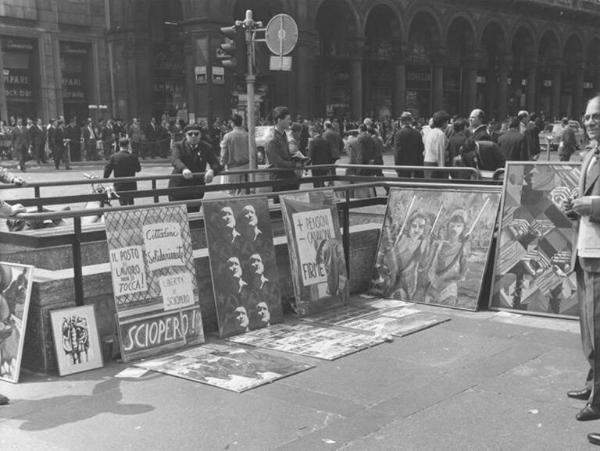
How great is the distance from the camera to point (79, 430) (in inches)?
185

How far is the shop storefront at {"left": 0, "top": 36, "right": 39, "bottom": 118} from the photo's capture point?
35.6 meters

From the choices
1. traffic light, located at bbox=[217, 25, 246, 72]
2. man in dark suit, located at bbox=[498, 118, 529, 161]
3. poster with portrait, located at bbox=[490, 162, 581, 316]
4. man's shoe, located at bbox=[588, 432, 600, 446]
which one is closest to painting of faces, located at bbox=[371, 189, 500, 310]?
poster with portrait, located at bbox=[490, 162, 581, 316]

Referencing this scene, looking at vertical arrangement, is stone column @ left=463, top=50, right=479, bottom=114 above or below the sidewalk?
above

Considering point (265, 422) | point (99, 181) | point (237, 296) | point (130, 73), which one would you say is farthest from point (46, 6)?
point (265, 422)

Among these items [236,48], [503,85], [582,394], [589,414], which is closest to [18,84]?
[236,48]

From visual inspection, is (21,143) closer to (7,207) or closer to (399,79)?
(7,207)

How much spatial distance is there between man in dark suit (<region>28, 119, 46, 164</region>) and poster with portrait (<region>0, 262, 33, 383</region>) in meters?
25.3

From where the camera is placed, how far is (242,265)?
278 inches

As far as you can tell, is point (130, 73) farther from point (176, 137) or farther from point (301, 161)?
point (301, 161)

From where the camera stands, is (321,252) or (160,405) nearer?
(160,405)

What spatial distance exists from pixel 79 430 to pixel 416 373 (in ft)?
8.42

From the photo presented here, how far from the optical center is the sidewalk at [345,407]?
450 cm

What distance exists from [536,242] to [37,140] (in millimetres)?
26131

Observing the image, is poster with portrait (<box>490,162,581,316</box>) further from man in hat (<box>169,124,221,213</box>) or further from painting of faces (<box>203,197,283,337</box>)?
man in hat (<box>169,124,221,213</box>)
